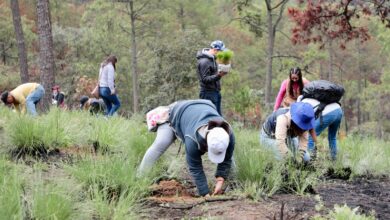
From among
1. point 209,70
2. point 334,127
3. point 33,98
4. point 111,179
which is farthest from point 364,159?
point 33,98

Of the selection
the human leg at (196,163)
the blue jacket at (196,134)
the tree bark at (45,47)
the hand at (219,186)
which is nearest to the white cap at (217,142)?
the blue jacket at (196,134)

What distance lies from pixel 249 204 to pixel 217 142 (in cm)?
78

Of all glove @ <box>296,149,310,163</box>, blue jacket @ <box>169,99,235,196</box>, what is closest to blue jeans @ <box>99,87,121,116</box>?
blue jacket @ <box>169,99,235,196</box>

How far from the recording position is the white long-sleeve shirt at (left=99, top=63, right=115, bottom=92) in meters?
10.8

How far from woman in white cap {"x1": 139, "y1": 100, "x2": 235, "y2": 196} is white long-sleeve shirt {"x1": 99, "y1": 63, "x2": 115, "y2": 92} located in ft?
17.0

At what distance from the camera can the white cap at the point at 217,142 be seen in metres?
4.53

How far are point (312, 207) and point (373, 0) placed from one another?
250 inches

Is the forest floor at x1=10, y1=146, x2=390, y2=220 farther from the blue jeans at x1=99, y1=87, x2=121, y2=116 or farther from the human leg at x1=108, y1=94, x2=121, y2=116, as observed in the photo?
the human leg at x1=108, y1=94, x2=121, y2=116

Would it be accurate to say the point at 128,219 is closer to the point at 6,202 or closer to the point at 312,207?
the point at 6,202

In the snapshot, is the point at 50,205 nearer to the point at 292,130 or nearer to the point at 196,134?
the point at 196,134

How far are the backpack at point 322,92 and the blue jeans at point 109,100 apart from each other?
5.04m

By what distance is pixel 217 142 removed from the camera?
452 centimetres

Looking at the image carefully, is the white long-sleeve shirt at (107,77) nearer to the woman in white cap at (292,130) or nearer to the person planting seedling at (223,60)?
the person planting seedling at (223,60)

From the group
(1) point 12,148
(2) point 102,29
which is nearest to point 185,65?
(2) point 102,29
